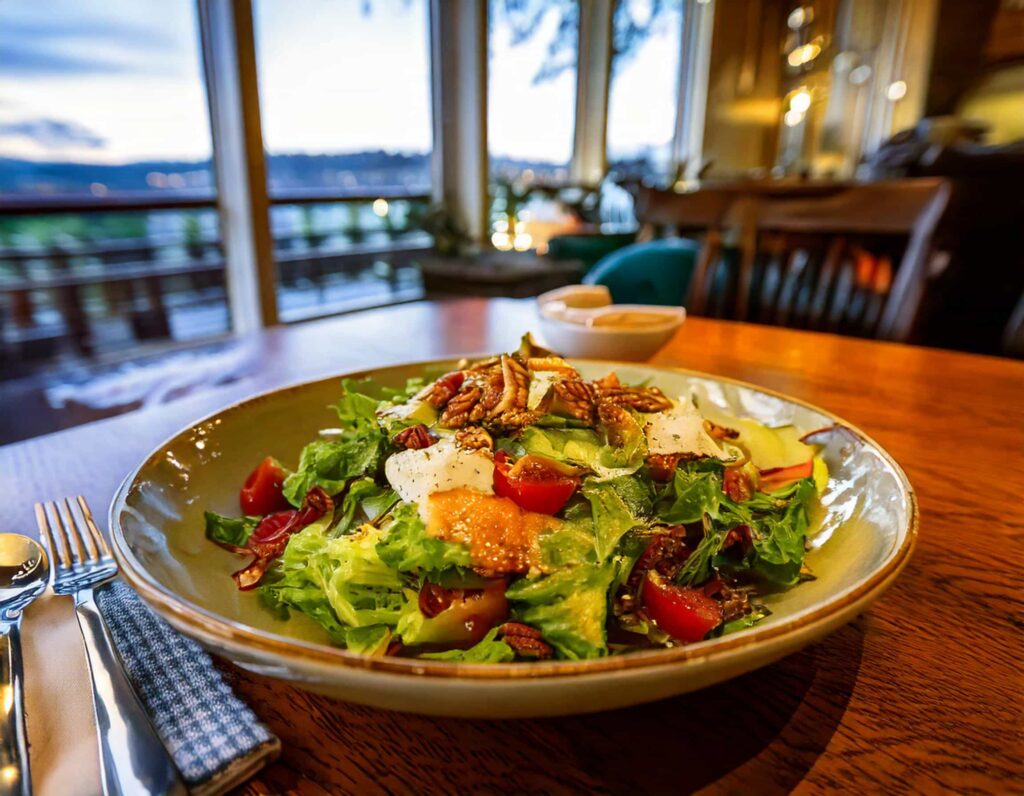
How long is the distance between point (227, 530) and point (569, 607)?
398mm

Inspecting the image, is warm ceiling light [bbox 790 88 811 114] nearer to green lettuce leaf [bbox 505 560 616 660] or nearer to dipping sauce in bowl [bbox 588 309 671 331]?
dipping sauce in bowl [bbox 588 309 671 331]

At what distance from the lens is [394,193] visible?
19.6ft

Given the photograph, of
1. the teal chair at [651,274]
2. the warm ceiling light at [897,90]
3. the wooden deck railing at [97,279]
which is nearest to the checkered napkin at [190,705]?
the teal chair at [651,274]

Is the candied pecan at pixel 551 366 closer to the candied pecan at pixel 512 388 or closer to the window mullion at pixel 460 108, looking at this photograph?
the candied pecan at pixel 512 388

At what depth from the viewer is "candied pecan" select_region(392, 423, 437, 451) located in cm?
71

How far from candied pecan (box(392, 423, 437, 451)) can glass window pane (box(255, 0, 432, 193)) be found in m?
4.25

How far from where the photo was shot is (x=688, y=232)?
433 cm

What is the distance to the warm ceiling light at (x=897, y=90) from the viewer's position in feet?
30.7

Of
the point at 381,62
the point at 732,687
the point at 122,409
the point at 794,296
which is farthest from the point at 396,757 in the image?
the point at 381,62

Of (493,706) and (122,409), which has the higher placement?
(493,706)

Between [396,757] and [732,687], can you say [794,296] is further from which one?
[396,757]

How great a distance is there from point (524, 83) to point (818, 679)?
7.81 meters

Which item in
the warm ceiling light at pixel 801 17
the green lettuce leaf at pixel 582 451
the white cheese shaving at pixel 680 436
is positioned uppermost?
the warm ceiling light at pixel 801 17

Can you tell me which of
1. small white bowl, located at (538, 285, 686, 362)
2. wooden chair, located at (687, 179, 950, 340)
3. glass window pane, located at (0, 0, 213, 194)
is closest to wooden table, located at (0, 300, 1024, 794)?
small white bowl, located at (538, 285, 686, 362)
